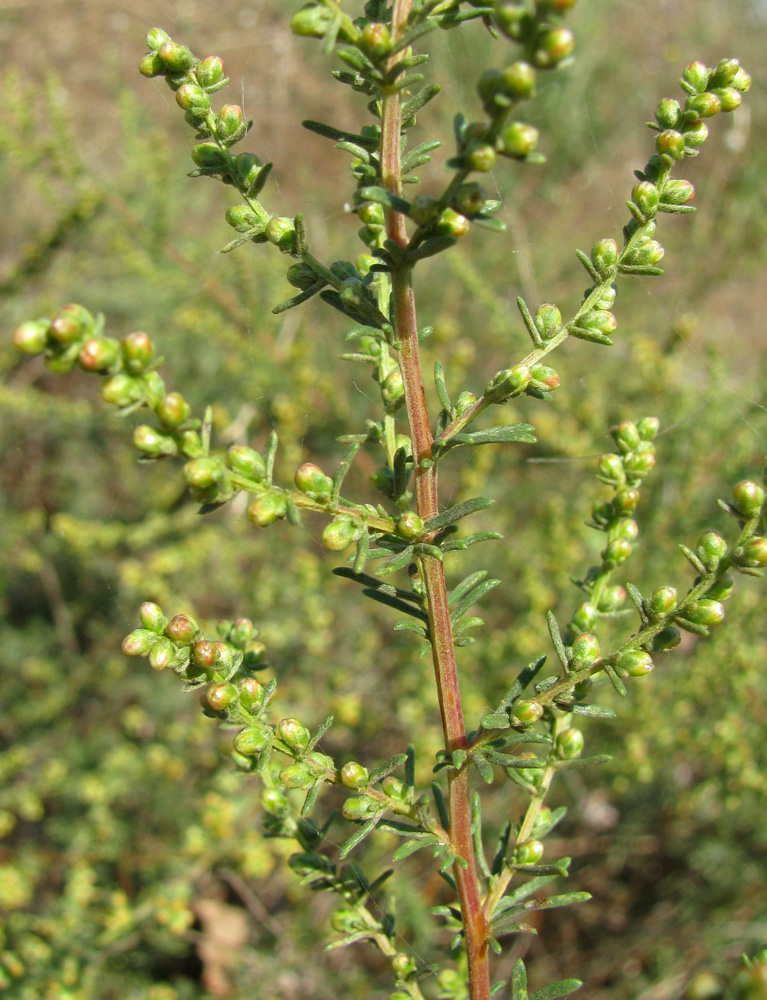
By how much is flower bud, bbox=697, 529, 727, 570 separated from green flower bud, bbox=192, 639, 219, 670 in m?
0.80

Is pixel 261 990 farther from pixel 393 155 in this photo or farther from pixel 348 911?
pixel 393 155

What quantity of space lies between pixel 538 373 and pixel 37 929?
3297 mm

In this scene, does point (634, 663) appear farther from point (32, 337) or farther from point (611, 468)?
point (32, 337)

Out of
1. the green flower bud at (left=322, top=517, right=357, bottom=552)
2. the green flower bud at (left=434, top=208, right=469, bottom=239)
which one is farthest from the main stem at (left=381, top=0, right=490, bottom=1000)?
the green flower bud at (left=322, top=517, right=357, bottom=552)

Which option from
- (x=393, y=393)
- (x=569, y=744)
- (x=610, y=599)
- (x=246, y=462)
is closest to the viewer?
(x=246, y=462)

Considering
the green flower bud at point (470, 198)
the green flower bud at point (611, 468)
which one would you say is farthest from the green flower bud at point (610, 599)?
the green flower bud at point (470, 198)

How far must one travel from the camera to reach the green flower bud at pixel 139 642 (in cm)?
119

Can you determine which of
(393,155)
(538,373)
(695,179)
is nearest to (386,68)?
(393,155)

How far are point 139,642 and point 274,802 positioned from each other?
0.57 meters

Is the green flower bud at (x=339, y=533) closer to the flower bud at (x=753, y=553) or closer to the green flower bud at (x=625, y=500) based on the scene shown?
the flower bud at (x=753, y=553)

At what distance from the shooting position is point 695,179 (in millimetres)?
7809

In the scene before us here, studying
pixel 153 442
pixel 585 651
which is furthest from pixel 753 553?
pixel 153 442

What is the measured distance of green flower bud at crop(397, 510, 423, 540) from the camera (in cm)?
119

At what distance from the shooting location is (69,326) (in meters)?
0.89
